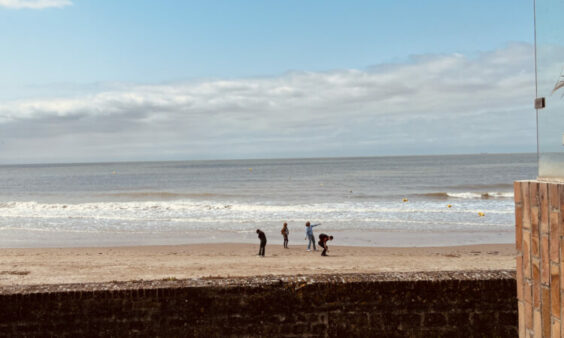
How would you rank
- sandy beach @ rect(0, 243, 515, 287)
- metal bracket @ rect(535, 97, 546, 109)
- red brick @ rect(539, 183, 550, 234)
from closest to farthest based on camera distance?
red brick @ rect(539, 183, 550, 234) → metal bracket @ rect(535, 97, 546, 109) → sandy beach @ rect(0, 243, 515, 287)

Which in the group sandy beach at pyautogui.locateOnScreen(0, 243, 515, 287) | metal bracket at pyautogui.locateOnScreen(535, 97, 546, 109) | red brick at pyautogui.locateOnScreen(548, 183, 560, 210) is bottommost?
sandy beach at pyautogui.locateOnScreen(0, 243, 515, 287)

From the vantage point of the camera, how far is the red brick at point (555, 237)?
Result: 348cm

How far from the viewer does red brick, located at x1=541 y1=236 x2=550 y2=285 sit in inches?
143

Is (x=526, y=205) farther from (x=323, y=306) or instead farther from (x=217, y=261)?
(x=217, y=261)

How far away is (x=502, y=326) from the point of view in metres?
5.71

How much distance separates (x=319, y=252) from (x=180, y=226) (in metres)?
10.2

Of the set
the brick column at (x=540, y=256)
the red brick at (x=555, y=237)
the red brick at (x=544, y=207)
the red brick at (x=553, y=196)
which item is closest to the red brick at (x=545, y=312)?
the brick column at (x=540, y=256)

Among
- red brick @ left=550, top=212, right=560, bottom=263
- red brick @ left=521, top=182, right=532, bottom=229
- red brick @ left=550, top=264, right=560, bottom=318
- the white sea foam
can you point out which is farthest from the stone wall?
the white sea foam

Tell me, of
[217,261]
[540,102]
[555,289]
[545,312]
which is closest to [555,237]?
[555,289]

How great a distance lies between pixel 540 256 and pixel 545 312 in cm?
42

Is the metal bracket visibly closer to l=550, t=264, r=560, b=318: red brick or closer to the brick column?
the brick column

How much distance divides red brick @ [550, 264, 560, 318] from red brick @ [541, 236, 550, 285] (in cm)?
5

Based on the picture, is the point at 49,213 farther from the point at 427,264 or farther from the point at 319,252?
the point at 427,264

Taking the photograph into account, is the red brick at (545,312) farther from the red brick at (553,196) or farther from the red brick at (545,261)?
the red brick at (553,196)
